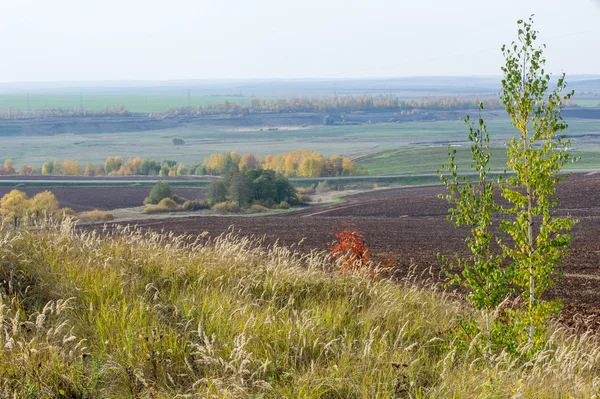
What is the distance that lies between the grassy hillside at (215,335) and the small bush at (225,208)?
131 ft

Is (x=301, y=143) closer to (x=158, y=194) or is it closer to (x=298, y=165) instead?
(x=298, y=165)

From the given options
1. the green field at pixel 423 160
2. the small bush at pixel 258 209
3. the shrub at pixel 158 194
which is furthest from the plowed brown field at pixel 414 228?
the green field at pixel 423 160

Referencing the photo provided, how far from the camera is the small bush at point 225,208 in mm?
49219

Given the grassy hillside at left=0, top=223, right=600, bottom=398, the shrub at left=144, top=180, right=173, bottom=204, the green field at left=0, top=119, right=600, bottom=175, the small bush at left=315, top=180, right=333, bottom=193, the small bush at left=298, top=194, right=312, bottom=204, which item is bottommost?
the green field at left=0, top=119, right=600, bottom=175

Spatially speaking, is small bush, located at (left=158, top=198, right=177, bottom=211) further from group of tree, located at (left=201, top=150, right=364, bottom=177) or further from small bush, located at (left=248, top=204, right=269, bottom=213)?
group of tree, located at (left=201, top=150, right=364, bottom=177)

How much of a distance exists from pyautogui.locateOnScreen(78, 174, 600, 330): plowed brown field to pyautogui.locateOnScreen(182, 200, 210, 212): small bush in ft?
23.6

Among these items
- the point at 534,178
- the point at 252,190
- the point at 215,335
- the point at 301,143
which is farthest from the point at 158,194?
the point at 301,143

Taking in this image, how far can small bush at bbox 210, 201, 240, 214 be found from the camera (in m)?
49.2

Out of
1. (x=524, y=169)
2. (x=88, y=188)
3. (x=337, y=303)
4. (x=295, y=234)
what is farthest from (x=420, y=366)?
(x=88, y=188)

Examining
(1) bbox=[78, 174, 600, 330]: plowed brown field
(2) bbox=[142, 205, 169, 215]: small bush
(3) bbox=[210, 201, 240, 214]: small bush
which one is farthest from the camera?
(3) bbox=[210, 201, 240, 214]: small bush

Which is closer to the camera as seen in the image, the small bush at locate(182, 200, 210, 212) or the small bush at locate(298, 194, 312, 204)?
the small bush at locate(182, 200, 210, 212)

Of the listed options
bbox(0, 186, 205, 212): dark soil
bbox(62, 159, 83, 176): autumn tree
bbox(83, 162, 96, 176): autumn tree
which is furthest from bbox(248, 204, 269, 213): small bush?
bbox(62, 159, 83, 176): autumn tree

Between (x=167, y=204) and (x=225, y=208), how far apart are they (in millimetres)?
4471

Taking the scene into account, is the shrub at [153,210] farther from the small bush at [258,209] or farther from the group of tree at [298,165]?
the group of tree at [298,165]
